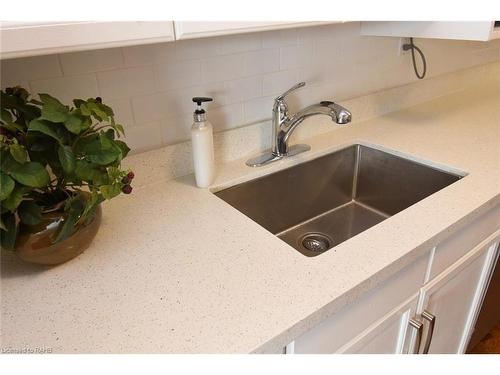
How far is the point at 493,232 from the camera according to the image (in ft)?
3.79

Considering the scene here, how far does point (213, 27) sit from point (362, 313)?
0.69m

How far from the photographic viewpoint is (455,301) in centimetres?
117

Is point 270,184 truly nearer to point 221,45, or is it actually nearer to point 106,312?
point 221,45

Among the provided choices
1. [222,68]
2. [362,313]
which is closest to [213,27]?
[222,68]

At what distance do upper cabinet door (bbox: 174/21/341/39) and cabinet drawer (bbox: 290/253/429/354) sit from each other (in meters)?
0.63

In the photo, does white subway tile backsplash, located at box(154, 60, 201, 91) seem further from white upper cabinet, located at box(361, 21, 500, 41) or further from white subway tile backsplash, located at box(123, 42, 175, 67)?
white upper cabinet, located at box(361, 21, 500, 41)

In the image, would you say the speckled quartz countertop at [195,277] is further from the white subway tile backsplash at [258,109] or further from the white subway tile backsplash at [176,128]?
the white subway tile backsplash at [258,109]

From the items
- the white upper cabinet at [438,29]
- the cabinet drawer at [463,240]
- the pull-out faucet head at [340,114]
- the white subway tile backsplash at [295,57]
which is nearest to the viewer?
the cabinet drawer at [463,240]

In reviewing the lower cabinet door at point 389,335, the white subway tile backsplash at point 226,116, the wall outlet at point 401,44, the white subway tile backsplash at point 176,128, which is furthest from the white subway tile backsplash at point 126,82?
the wall outlet at point 401,44

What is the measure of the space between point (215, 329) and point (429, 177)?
920 mm

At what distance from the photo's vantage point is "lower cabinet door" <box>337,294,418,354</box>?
0.86 meters

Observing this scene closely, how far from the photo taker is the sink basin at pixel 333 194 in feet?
3.98

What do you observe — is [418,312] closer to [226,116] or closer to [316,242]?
[316,242]

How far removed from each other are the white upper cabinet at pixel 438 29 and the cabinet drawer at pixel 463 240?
0.56 metres
